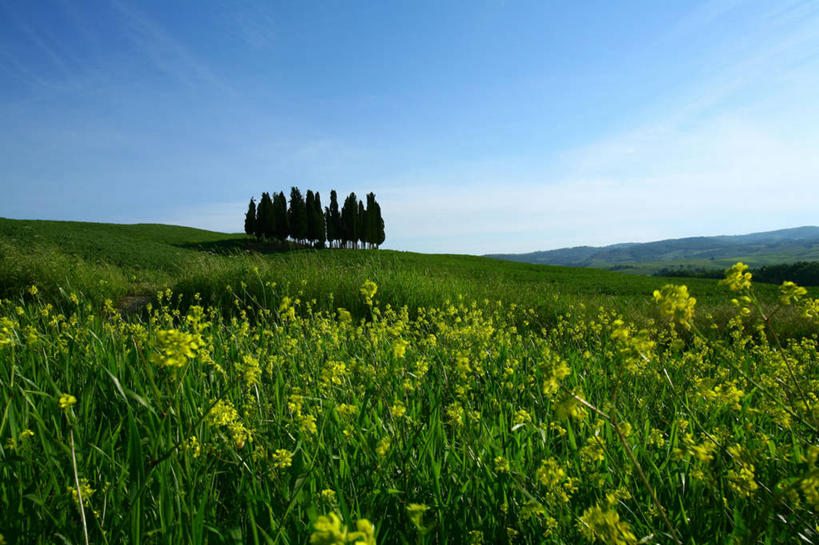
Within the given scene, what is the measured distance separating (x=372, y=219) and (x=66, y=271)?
45.5m

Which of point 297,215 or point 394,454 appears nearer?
point 394,454

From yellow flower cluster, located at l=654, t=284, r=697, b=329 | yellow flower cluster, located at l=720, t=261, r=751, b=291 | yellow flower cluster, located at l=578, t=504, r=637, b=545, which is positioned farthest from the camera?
yellow flower cluster, located at l=720, t=261, r=751, b=291

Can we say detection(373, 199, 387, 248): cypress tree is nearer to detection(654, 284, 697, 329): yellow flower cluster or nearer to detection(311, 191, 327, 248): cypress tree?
detection(311, 191, 327, 248): cypress tree

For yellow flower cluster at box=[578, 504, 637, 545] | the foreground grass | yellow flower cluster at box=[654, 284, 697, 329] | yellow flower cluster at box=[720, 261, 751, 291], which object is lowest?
the foreground grass

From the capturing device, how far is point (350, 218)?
2229 inches

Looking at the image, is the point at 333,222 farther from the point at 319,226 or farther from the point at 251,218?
the point at 251,218

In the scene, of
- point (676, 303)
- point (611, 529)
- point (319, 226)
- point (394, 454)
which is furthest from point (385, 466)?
point (319, 226)

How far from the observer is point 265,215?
56.8m

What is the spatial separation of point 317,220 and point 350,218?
447cm

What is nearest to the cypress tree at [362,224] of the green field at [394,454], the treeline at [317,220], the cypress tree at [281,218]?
the treeline at [317,220]

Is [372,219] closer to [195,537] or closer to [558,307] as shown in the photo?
[558,307]

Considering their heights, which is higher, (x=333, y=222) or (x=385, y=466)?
(x=333, y=222)

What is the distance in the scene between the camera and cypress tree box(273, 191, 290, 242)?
56.6m

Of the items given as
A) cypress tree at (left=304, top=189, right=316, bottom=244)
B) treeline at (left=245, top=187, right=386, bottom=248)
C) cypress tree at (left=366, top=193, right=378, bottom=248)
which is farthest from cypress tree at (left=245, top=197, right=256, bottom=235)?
cypress tree at (left=366, top=193, right=378, bottom=248)
